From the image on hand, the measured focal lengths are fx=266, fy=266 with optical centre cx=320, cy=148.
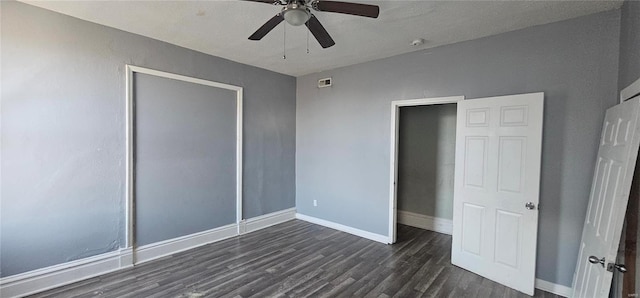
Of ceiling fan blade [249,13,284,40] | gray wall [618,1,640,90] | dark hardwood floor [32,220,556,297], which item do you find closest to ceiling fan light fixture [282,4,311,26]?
ceiling fan blade [249,13,284,40]

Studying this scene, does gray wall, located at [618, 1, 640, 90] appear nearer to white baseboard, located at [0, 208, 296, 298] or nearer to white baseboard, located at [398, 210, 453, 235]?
white baseboard, located at [398, 210, 453, 235]

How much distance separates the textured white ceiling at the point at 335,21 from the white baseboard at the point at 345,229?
2713 mm

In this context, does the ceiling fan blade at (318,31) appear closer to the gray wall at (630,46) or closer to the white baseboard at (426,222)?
the gray wall at (630,46)

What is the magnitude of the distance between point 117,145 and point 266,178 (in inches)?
86.8

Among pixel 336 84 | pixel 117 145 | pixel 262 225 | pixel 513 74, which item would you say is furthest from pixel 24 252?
pixel 513 74

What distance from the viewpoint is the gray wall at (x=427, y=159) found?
4.45 m

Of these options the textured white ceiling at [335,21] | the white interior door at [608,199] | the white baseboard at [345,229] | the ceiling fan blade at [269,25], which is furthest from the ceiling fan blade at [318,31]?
the white baseboard at [345,229]

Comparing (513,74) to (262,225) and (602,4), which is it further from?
(262,225)

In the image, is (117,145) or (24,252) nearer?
(24,252)

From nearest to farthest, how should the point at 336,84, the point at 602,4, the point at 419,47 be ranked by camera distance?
the point at 602,4 < the point at 419,47 < the point at 336,84

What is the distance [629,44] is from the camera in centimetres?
204

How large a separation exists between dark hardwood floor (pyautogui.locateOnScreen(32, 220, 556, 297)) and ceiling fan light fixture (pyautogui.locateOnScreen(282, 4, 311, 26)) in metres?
2.50

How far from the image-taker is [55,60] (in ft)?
8.71

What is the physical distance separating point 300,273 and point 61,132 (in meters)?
2.90
